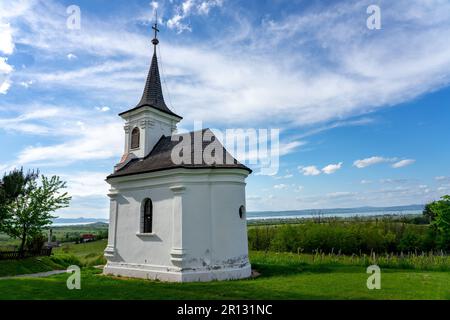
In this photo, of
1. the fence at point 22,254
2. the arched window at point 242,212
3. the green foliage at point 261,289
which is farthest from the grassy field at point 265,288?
the fence at point 22,254

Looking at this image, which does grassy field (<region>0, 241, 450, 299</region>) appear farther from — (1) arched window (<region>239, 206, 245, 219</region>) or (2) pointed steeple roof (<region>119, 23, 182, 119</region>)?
(2) pointed steeple roof (<region>119, 23, 182, 119</region>)

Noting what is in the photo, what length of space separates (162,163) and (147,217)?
2.60 metres

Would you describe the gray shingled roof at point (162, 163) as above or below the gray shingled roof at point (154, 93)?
below

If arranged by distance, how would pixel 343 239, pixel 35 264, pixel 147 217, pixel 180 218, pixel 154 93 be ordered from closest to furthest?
pixel 180 218, pixel 147 217, pixel 154 93, pixel 35 264, pixel 343 239

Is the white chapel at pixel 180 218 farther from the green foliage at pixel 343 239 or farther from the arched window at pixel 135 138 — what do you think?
the green foliage at pixel 343 239

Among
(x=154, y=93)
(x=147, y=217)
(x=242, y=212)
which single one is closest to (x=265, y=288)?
(x=242, y=212)

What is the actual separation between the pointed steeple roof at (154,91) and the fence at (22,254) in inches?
473

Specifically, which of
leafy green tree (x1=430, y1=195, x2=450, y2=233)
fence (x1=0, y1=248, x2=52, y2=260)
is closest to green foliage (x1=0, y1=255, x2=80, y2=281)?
fence (x1=0, y1=248, x2=52, y2=260)

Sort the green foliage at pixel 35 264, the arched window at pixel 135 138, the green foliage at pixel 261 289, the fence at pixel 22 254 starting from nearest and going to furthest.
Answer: the green foliage at pixel 261 289
the arched window at pixel 135 138
the green foliage at pixel 35 264
the fence at pixel 22 254

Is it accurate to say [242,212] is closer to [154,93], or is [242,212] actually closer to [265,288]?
[265,288]

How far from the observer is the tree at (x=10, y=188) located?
20484 millimetres

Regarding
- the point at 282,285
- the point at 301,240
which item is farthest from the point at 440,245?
the point at 282,285

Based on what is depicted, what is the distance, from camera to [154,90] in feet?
57.9
